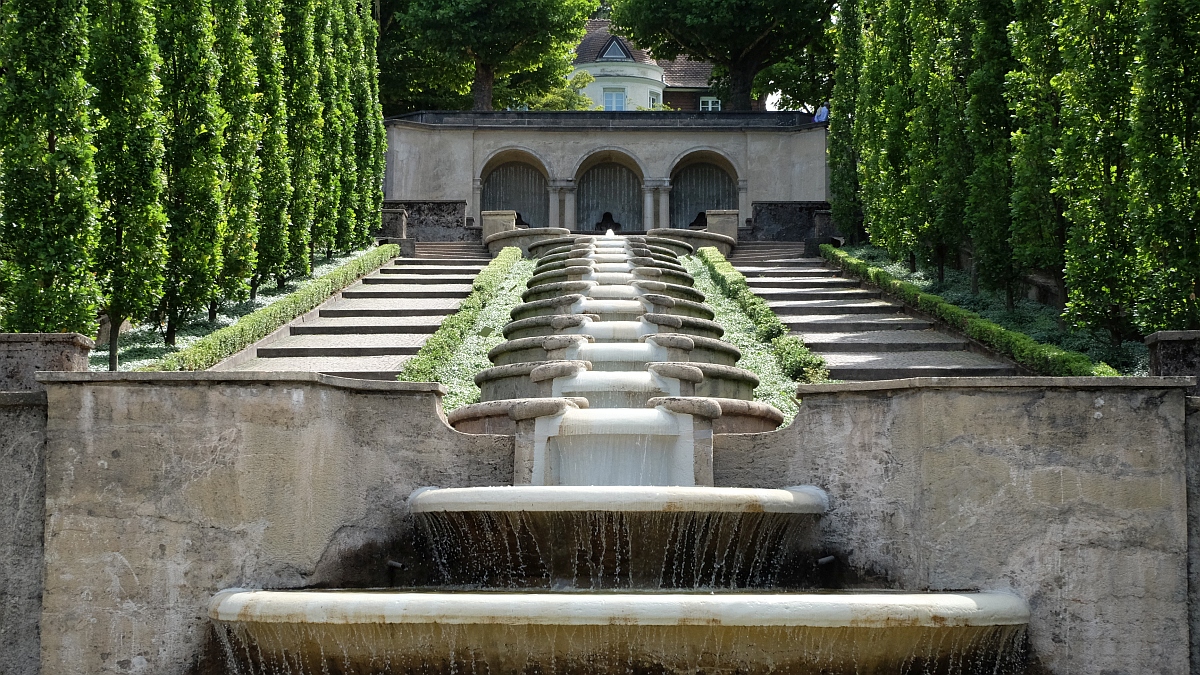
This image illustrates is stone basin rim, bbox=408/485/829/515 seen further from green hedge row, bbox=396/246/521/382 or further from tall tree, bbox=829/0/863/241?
tall tree, bbox=829/0/863/241

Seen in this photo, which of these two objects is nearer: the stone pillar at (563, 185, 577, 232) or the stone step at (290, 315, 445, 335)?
the stone step at (290, 315, 445, 335)

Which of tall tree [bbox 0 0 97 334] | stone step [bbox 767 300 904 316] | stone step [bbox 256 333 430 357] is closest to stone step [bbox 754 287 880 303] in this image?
stone step [bbox 767 300 904 316]

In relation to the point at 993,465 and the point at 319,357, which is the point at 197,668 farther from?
the point at 319,357

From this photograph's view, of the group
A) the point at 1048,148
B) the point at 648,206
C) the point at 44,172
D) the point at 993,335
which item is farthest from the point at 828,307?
the point at 648,206

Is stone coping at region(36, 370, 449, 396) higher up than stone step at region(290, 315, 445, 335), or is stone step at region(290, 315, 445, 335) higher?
stone coping at region(36, 370, 449, 396)

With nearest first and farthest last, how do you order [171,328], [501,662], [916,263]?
[501,662], [171,328], [916,263]

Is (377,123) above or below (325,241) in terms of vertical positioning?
above

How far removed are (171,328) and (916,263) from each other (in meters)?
12.6

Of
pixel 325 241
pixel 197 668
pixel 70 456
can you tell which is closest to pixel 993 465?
pixel 197 668

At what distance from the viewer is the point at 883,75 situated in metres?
23.0

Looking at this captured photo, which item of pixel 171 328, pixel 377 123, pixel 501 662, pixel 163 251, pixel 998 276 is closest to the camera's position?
pixel 501 662

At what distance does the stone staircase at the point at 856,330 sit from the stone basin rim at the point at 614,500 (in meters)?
6.14

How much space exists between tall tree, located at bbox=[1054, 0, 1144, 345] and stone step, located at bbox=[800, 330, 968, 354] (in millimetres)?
2870

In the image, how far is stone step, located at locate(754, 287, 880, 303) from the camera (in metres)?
19.5
